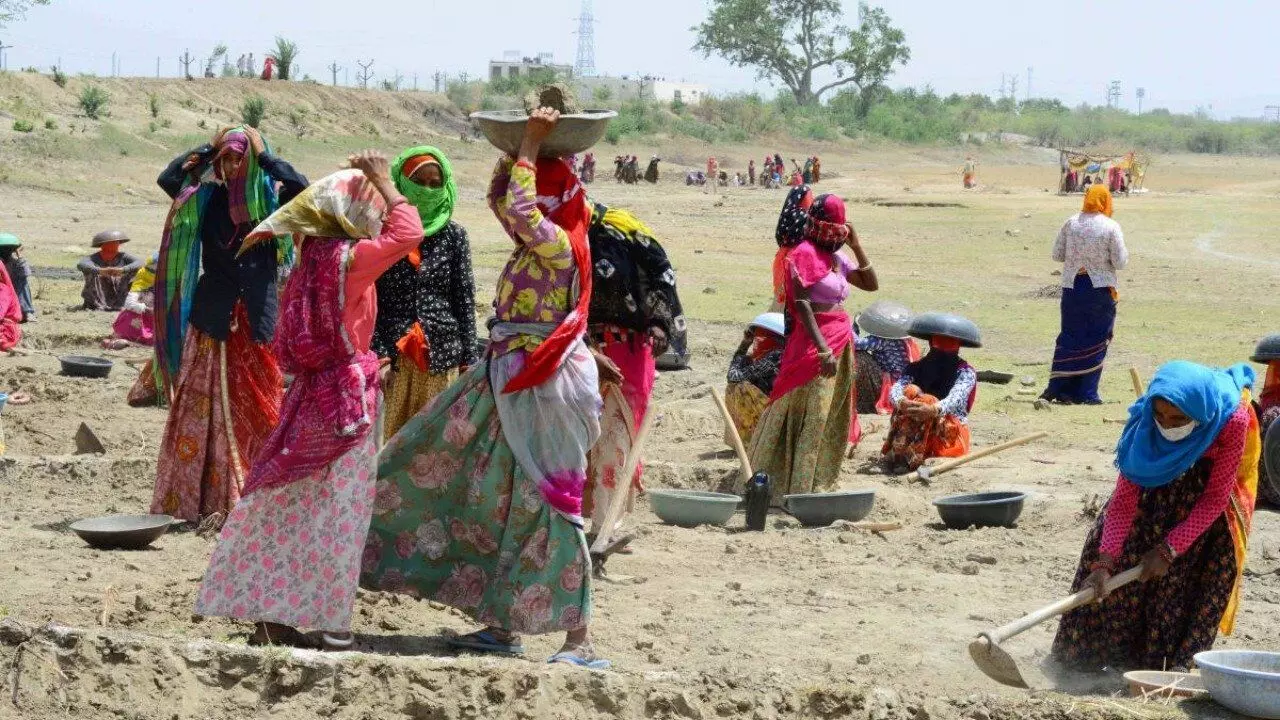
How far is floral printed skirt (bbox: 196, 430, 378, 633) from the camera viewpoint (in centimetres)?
539

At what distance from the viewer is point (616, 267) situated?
6902mm

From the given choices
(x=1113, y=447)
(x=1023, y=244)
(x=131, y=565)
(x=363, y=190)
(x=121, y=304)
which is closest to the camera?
(x=363, y=190)

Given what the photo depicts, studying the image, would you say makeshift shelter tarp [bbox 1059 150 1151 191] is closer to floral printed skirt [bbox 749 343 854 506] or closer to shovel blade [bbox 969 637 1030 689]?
floral printed skirt [bbox 749 343 854 506]

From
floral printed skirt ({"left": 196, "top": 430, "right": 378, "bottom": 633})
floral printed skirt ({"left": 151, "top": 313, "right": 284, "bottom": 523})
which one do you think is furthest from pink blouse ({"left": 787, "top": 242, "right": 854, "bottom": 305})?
floral printed skirt ({"left": 196, "top": 430, "right": 378, "bottom": 633})

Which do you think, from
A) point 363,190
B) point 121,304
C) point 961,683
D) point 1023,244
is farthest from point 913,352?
point 1023,244

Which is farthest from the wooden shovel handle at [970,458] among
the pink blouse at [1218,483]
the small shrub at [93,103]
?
the small shrub at [93,103]

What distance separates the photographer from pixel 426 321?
7.39 m

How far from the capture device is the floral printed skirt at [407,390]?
7.46 m

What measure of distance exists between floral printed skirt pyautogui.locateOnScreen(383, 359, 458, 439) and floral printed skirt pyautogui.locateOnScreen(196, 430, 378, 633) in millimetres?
2024

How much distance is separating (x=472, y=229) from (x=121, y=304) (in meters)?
11.7

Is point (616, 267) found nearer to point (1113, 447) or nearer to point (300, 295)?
point (300, 295)

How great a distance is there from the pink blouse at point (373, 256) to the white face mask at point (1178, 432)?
2.39 metres

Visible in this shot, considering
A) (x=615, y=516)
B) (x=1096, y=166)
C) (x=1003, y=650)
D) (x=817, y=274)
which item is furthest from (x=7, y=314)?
(x=1096, y=166)

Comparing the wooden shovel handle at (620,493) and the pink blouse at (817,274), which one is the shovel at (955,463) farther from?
the wooden shovel handle at (620,493)
